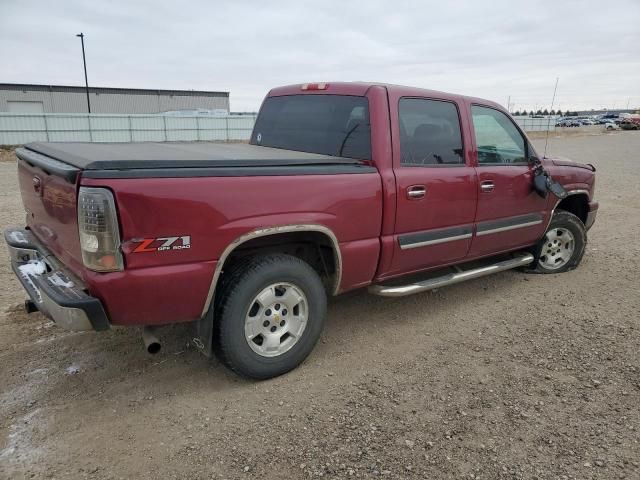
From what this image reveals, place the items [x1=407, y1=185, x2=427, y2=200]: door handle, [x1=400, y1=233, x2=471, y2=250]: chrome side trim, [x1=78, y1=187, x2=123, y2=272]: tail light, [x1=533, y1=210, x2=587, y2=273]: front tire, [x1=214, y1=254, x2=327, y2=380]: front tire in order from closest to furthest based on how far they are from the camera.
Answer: [x1=78, y1=187, x2=123, y2=272]: tail light → [x1=214, y1=254, x2=327, y2=380]: front tire → [x1=407, y1=185, x2=427, y2=200]: door handle → [x1=400, y1=233, x2=471, y2=250]: chrome side trim → [x1=533, y1=210, x2=587, y2=273]: front tire

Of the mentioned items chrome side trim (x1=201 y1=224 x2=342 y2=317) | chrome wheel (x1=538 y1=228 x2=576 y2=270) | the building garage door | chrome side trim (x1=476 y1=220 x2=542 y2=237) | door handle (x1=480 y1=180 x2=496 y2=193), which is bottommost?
chrome wheel (x1=538 y1=228 x2=576 y2=270)

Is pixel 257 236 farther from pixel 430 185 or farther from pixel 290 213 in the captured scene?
pixel 430 185

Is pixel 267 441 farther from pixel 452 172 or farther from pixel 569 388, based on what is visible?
pixel 452 172

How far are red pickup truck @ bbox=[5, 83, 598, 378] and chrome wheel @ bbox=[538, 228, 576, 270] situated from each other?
61cm

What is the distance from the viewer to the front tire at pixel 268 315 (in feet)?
9.79

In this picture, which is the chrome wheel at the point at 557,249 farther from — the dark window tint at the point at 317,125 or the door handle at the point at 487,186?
the dark window tint at the point at 317,125

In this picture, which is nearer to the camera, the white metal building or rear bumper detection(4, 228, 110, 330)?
rear bumper detection(4, 228, 110, 330)

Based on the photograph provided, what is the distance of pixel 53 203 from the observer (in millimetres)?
2908

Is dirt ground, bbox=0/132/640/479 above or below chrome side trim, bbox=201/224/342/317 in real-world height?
below

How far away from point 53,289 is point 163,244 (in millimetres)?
700

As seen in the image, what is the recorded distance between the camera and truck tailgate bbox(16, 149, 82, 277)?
264 centimetres

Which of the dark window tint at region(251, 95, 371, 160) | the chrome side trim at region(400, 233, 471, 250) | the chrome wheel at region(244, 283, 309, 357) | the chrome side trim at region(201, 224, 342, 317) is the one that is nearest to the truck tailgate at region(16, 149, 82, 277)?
the chrome side trim at region(201, 224, 342, 317)

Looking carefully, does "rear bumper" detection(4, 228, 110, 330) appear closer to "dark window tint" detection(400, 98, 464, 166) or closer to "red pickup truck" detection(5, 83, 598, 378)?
"red pickup truck" detection(5, 83, 598, 378)

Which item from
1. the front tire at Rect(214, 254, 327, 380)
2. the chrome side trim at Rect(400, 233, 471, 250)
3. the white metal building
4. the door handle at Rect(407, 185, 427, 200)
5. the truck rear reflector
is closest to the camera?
the front tire at Rect(214, 254, 327, 380)
